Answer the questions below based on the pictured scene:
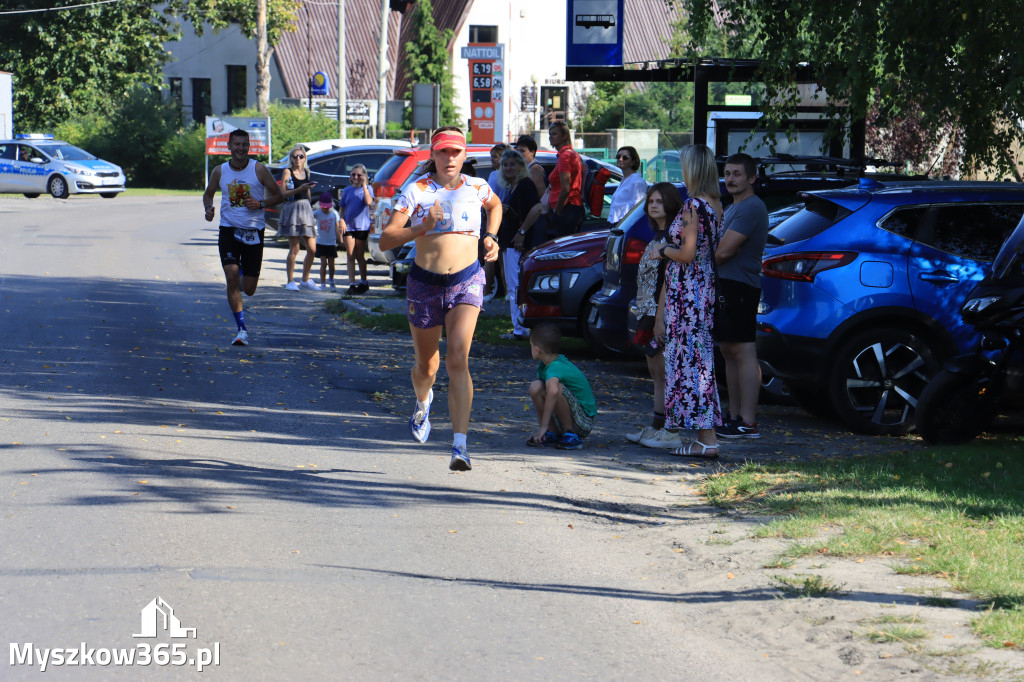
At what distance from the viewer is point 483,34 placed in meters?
63.8

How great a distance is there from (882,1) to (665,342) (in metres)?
3.34

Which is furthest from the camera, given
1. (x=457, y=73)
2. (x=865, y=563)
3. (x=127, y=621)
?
(x=457, y=73)

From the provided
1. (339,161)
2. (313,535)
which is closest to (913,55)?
(313,535)

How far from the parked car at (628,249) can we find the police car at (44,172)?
35.4 metres

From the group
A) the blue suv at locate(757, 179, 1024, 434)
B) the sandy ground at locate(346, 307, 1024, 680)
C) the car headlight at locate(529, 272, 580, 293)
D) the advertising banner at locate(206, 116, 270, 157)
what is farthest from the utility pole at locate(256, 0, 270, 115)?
the blue suv at locate(757, 179, 1024, 434)

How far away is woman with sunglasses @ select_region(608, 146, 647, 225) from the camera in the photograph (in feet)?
45.6

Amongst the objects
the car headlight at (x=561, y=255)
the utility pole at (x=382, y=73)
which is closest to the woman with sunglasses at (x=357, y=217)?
the car headlight at (x=561, y=255)

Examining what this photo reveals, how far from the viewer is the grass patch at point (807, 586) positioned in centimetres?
538

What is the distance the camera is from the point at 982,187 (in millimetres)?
9281

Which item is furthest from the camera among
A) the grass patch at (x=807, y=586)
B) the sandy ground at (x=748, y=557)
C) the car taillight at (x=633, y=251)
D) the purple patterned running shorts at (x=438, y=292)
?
the car taillight at (x=633, y=251)

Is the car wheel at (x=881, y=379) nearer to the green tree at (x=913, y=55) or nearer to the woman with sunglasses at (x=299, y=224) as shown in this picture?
the green tree at (x=913, y=55)

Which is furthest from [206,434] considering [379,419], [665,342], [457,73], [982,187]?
[457,73]

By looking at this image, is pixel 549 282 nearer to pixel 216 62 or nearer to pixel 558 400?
pixel 558 400

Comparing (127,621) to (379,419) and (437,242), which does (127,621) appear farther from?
(379,419)
